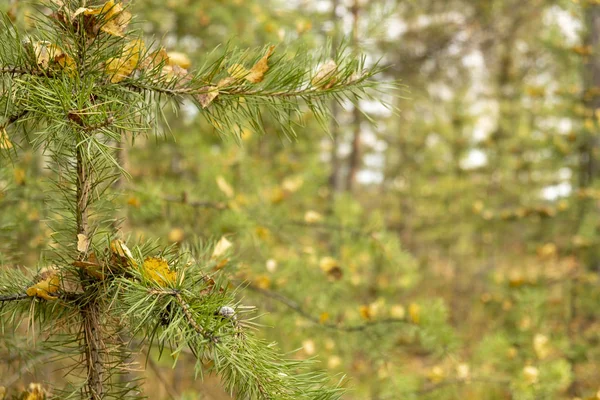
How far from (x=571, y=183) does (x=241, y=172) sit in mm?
2585

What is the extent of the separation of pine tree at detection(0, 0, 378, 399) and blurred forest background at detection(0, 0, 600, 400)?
0.26 feet

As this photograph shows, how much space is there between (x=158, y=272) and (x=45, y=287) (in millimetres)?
181

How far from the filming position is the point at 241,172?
263cm

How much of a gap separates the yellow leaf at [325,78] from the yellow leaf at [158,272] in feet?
1.23

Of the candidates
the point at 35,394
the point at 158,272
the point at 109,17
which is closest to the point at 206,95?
the point at 109,17

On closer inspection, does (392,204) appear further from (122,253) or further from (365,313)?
(122,253)

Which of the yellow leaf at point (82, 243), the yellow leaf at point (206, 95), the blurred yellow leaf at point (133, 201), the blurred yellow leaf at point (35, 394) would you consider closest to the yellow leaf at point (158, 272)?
the yellow leaf at point (82, 243)

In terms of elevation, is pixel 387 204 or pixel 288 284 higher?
pixel 387 204

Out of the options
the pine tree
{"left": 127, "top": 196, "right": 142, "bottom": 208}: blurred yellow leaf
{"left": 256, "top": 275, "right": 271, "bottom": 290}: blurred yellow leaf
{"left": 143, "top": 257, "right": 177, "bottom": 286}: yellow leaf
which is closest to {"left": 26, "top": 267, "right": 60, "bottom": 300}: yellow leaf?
the pine tree

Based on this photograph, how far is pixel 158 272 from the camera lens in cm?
68

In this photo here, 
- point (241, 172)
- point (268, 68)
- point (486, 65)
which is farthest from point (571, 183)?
point (486, 65)

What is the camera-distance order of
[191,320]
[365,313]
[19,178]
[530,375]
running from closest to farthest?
[191,320], [19,178], [365,313], [530,375]

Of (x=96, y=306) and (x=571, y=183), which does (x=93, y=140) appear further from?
(x=571, y=183)

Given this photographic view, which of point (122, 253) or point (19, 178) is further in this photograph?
point (19, 178)
